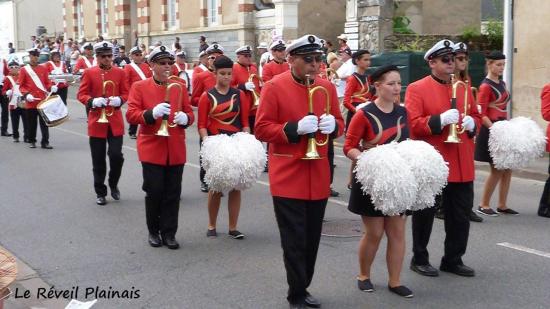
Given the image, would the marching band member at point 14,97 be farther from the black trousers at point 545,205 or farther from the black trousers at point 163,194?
the black trousers at point 545,205

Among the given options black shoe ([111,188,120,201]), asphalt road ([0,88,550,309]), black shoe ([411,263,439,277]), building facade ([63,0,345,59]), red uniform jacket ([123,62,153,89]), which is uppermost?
building facade ([63,0,345,59])

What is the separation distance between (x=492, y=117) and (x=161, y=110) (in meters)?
4.16

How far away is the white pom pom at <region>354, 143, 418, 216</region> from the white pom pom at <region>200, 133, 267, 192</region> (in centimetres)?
197

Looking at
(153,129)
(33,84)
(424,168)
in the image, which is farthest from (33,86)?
(424,168)

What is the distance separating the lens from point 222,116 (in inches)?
317

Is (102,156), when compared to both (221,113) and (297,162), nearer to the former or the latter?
(221,113)

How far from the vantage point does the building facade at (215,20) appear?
26.7 meters

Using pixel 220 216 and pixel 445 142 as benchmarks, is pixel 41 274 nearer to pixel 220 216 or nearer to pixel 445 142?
pixel 220 216

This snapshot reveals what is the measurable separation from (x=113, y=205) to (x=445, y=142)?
495 centimetres

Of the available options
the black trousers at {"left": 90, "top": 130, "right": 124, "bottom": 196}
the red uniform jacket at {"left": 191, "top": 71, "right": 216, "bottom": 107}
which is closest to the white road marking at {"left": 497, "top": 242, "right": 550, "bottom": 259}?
the red uniform jacket at {"left": 191, "top": 71, "right": 216, "bottom": 107}

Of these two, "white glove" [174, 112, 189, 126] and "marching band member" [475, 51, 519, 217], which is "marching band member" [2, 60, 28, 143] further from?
"marching band member" [475, 51, 519, 217]

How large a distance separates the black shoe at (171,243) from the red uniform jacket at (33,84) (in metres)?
8.87

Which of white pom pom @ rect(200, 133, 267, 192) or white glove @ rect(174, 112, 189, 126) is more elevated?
white glove @ rect(174, 112, 189, 126)

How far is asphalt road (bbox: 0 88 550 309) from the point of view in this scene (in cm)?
590
